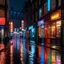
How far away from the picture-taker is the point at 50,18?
45.3 metres

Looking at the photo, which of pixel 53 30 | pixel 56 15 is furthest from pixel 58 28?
pixel 53 30

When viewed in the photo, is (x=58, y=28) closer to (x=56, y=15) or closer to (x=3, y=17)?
(x=56, y=15)

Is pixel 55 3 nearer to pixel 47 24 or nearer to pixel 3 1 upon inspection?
pixel 47 24

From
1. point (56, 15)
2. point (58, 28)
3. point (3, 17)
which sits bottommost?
point (58, 28)

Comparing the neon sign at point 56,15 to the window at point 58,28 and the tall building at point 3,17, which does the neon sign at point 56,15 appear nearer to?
the window at point 58,28

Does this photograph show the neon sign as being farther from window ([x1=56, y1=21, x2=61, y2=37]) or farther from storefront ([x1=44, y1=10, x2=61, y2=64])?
window ([x1=56, y1=21, x2=61, y2=37])

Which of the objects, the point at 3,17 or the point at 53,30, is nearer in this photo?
the point at 53,30

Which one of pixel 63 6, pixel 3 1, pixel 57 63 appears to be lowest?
pixel 57 63

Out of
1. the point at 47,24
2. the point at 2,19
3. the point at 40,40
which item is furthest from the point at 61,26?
the point at 2,19

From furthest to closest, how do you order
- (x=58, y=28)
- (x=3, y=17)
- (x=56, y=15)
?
1. (x=3, y=17)
2. (x=56, y=15)
3. (x=58, y=28)

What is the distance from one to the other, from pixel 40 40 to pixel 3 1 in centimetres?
1558

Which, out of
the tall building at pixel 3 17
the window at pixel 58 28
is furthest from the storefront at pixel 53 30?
the tall building at pixel 3 17

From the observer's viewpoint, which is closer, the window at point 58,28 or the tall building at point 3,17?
the window at point 58,28

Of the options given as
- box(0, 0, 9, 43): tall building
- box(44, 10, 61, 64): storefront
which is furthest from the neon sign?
box(0, 0, 9, 43): tall building
